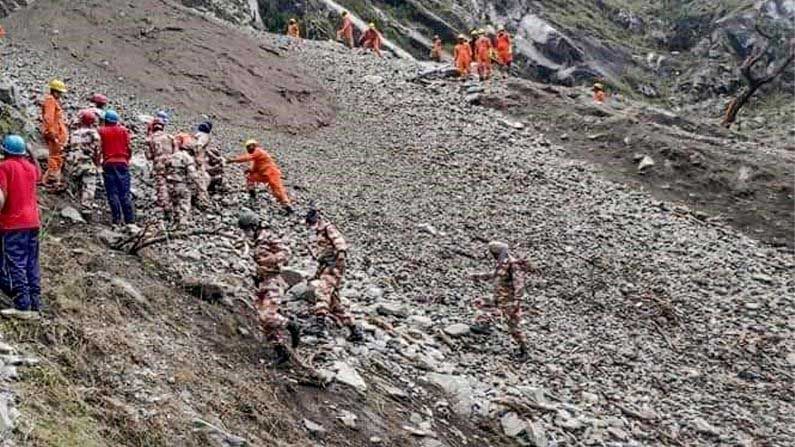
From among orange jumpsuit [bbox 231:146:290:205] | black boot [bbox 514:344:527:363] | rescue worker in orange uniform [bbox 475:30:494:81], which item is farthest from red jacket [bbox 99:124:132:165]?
rescue worker in orange uniform [bbox 475:30:494:81]

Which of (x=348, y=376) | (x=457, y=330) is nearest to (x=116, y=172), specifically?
(x=348, y=376)

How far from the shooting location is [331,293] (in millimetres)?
9859

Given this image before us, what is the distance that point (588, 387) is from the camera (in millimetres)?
10836

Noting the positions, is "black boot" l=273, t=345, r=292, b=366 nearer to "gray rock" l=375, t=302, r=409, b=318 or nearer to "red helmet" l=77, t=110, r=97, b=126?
"gray rock" l=375, t=302, r=409, b=318

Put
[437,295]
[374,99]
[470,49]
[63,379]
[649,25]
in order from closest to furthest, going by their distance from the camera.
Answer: [63,379]
[437,295]
[374,99]
[470,49]
[649,25]

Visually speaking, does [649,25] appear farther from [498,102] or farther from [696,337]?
[696,337]

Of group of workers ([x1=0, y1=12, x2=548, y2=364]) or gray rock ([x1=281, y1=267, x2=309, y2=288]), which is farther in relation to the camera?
gray rock ([x1=281, y1=267, x2=309, y2=288])

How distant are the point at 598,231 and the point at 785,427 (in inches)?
236

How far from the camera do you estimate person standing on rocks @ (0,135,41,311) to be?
707cm

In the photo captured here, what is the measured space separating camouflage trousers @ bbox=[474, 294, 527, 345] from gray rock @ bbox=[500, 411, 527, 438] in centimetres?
191

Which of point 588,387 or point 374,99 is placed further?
point 374,99

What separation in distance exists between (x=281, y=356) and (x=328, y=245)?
1925mm

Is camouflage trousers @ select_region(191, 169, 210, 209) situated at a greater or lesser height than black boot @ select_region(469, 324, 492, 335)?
lesser

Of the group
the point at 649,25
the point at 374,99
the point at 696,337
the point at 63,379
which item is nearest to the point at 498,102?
the point at 374,99
